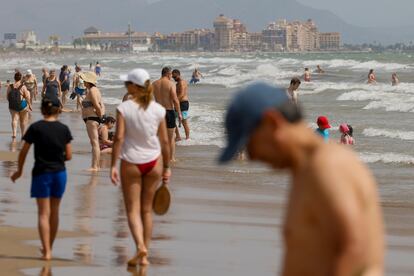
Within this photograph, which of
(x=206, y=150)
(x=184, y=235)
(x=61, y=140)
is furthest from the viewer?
(x=206, y=150)

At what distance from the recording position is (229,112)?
3.36 metres

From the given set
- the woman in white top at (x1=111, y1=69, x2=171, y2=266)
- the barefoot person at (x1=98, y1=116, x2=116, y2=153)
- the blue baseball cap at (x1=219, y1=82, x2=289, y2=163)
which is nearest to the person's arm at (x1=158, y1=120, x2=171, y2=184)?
the woman in white top at (x1=111, y1=69, x2=171, y2=266)

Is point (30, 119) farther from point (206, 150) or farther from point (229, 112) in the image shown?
point (229, 112)

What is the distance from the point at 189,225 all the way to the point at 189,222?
8.9 inches

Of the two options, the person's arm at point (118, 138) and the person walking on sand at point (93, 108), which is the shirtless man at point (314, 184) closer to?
the person's arm at point (118, 138)

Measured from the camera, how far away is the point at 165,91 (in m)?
14.8

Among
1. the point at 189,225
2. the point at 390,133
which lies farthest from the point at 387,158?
the point at 189,225

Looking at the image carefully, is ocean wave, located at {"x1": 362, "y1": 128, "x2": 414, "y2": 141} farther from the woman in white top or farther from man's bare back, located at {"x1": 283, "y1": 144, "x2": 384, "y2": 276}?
man's bare back, located at {"x1": 283, "y1": 144, "x2": 384, "y2": 276}

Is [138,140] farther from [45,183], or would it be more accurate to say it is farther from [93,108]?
[93,108]

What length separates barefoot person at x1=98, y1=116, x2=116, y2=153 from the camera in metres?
16.3

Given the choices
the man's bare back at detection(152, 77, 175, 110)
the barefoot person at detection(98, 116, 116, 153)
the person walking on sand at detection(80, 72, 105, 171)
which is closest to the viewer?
the person walking on sand at detection(80, 72, 105, 171)

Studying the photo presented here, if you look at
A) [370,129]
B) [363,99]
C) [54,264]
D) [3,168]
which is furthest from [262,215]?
[363,99]

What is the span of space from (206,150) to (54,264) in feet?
37.9

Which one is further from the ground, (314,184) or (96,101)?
(314,184)
